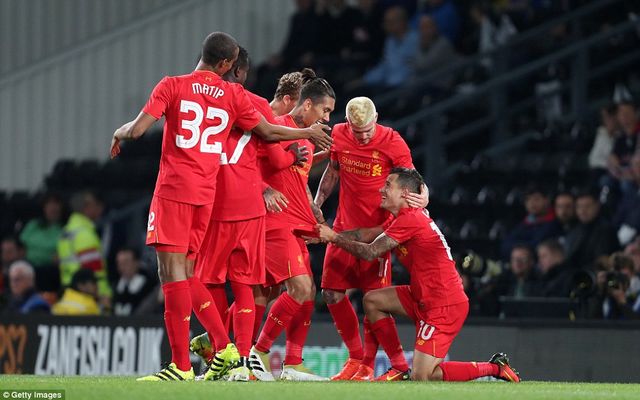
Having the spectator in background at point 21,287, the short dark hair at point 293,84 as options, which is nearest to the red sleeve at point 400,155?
the short dark hair at point 293,84

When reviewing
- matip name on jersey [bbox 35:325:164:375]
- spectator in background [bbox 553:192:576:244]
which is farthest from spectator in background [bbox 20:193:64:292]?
spectator in background [bbox 553:192:576:244]

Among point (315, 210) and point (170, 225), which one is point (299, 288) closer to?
point (315, 210)

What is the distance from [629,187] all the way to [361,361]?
4.56m

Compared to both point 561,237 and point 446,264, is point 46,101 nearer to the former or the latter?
point 561,237

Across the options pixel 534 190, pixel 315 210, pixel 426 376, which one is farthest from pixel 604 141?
pixel 426 376

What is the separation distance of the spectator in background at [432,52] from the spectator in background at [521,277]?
4.70 m

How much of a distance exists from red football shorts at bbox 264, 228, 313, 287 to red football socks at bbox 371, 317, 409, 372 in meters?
0.63

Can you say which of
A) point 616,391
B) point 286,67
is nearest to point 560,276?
point 616,391

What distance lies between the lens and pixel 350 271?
10.1 m

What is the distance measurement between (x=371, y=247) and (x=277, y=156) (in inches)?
33.9

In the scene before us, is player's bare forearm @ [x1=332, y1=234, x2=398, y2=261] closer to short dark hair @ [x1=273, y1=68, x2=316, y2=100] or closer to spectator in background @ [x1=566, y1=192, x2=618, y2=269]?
short dark hair @ [x1=273, y1=68, x2=316, y2=100]

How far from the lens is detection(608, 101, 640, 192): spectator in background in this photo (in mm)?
14117

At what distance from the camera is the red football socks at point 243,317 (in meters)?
9.29

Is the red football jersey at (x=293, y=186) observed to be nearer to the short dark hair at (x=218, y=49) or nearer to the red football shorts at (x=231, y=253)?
the red football shorts at (x=231, y=253)
